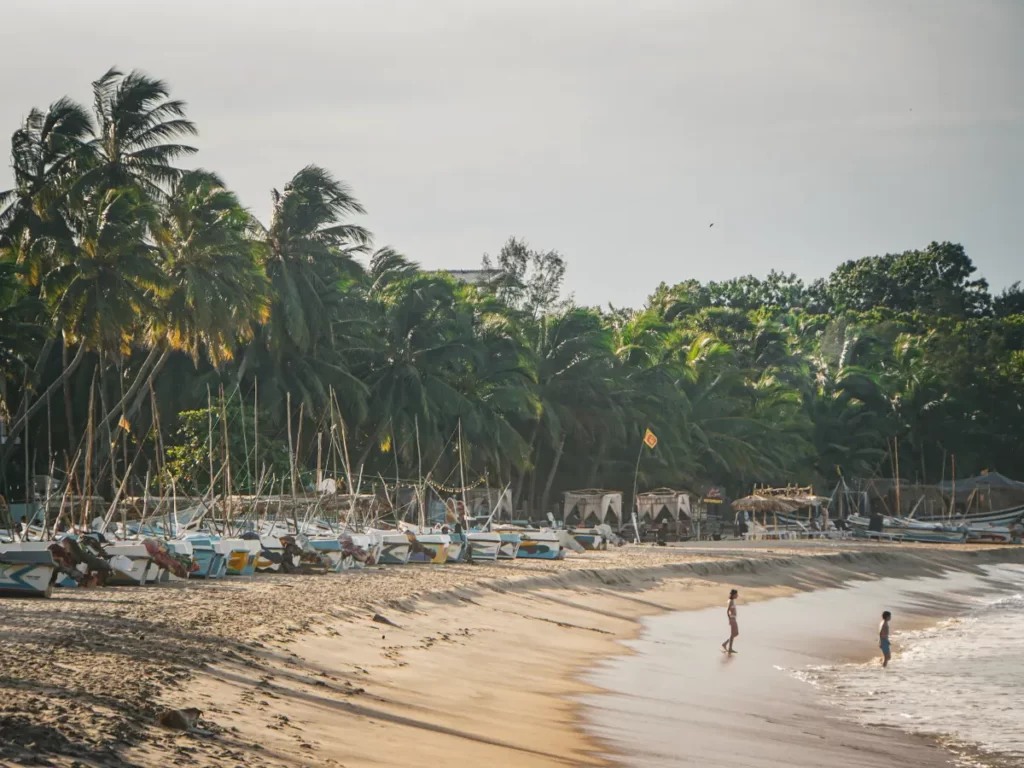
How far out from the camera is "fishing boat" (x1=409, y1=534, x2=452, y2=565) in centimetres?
3262

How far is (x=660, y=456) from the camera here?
56.2m

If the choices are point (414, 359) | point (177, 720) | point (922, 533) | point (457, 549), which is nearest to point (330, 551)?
point (457, 549)

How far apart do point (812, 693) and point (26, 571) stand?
11503mm

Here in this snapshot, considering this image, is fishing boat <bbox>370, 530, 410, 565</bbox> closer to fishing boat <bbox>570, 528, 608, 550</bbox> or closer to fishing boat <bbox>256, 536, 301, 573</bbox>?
fishing boat <bbox>256, 536, 301, 573</bbox>

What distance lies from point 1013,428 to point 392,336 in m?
40.2

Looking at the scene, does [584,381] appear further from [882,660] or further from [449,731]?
[449,731]

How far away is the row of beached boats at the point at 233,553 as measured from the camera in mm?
18312

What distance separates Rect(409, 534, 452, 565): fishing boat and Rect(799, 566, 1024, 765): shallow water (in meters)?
12.3

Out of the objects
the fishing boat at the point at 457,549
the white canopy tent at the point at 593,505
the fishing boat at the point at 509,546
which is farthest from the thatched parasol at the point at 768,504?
the fishing boat at the point at 457,549

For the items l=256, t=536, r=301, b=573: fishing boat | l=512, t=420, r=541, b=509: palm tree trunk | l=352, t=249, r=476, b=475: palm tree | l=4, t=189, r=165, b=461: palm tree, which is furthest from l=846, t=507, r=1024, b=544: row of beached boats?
l=256, t=536, r=301, b=573: fishing boat

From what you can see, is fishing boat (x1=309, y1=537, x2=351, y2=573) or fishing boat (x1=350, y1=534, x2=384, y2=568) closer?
fishing boat (x1=309, y1=537, x2=351, y2=573)

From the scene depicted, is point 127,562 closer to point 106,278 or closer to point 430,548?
point 430,548

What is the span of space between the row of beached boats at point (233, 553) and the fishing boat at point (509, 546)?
0.10 feet

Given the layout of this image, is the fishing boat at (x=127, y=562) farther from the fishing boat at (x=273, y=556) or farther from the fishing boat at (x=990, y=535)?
the fishing boat at (x=990, y=535)
